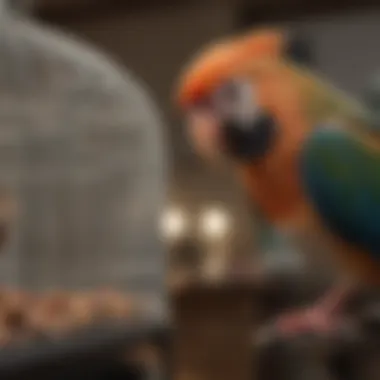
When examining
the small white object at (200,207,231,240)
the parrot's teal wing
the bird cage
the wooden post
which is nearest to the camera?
the parrot's teal wing

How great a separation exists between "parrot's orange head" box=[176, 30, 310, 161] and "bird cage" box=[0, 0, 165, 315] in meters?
0.15

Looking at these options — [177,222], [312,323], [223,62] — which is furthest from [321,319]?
[177,222]

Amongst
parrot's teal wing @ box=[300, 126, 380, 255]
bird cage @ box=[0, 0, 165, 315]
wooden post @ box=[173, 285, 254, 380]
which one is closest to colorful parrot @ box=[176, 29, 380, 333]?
parrot's teal wing @ box=[300, 126, 380, 255]

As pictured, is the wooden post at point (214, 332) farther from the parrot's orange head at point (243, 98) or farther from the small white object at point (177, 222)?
the parrot's orange head at point (243, 98)

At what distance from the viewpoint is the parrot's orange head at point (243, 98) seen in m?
0.77

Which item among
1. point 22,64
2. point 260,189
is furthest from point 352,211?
point 22,64

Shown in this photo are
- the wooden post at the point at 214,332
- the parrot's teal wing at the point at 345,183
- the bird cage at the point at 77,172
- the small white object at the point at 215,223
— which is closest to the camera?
the parrot's teal wing at the point at 345,183

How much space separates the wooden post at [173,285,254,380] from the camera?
5.38ft

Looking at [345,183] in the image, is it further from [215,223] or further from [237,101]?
[215,223]

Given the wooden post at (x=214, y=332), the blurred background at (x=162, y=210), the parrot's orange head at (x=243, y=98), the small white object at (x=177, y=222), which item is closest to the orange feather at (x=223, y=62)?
the parrot's orange head at (x=243, y=98)

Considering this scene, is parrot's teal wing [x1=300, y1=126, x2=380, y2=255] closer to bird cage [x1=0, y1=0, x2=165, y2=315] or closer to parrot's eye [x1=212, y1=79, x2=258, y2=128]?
parrot's eye [x1=212, y1=79, x2=258, y2=128]

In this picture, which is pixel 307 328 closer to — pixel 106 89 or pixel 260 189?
pixel 260 189

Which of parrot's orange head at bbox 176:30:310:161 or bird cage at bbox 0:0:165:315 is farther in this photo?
bird cage at bbox 0:0:165:315

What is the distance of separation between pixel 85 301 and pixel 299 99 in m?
0.24
